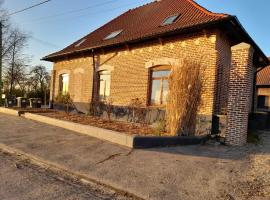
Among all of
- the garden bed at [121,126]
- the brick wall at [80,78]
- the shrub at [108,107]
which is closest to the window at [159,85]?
the garden bed at [121,126]

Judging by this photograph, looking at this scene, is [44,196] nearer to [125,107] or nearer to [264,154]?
[264,154]

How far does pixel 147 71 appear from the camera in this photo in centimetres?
1238

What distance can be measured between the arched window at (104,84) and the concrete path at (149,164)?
20.0ft

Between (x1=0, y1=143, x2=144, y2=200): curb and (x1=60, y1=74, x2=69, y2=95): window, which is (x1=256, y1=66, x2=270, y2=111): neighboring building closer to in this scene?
(x1=60, y1=74, x2=69, y2=95): window

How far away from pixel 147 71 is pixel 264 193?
8312 mm

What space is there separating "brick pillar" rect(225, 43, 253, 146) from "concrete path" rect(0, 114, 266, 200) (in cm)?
70

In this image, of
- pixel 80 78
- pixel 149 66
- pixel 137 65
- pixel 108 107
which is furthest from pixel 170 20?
pixel 80 78

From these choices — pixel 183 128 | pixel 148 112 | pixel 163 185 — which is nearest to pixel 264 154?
pixel 183 128

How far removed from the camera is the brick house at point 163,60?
8727 mm

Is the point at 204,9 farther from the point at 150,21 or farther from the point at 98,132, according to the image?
the point at 98,132

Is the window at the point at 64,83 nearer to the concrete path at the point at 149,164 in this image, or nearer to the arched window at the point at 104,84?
the arched window at the point at 104,84

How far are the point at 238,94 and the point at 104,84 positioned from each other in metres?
8.06

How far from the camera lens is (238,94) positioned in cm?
860

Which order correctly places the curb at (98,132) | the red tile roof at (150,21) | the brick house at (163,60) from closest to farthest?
the curb at (98,132) < the brick house at (163,60) < the red tile roof at (150,21)
